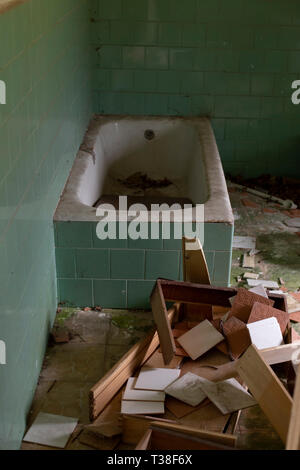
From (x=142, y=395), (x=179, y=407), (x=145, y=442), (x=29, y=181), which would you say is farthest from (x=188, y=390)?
(x=29, y=181)

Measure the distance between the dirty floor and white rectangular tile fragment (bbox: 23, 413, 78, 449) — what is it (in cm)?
3

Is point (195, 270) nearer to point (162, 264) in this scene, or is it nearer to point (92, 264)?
point (162, 264)

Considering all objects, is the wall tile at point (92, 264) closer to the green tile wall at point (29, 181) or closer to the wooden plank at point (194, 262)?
the green tile wall at point (29, 181)

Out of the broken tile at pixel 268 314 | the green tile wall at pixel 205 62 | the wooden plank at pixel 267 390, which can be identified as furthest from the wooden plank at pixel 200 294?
the green tile wall at pixel 205 62

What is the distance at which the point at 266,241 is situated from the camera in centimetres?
424

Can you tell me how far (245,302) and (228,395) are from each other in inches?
22.6

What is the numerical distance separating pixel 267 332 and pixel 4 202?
1.47 metres

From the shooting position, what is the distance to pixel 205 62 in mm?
4953

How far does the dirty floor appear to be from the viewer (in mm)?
2568

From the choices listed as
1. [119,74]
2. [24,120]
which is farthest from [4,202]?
[119,74]

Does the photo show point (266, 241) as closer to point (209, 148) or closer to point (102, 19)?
point (209, 148)

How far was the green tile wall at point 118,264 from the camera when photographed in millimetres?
3254

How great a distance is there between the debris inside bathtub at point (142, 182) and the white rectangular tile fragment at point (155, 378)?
2232mm

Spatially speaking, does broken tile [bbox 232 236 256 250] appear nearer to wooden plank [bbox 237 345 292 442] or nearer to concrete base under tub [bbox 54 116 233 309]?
concrete base under tub [bbox 54 116 233 309]
